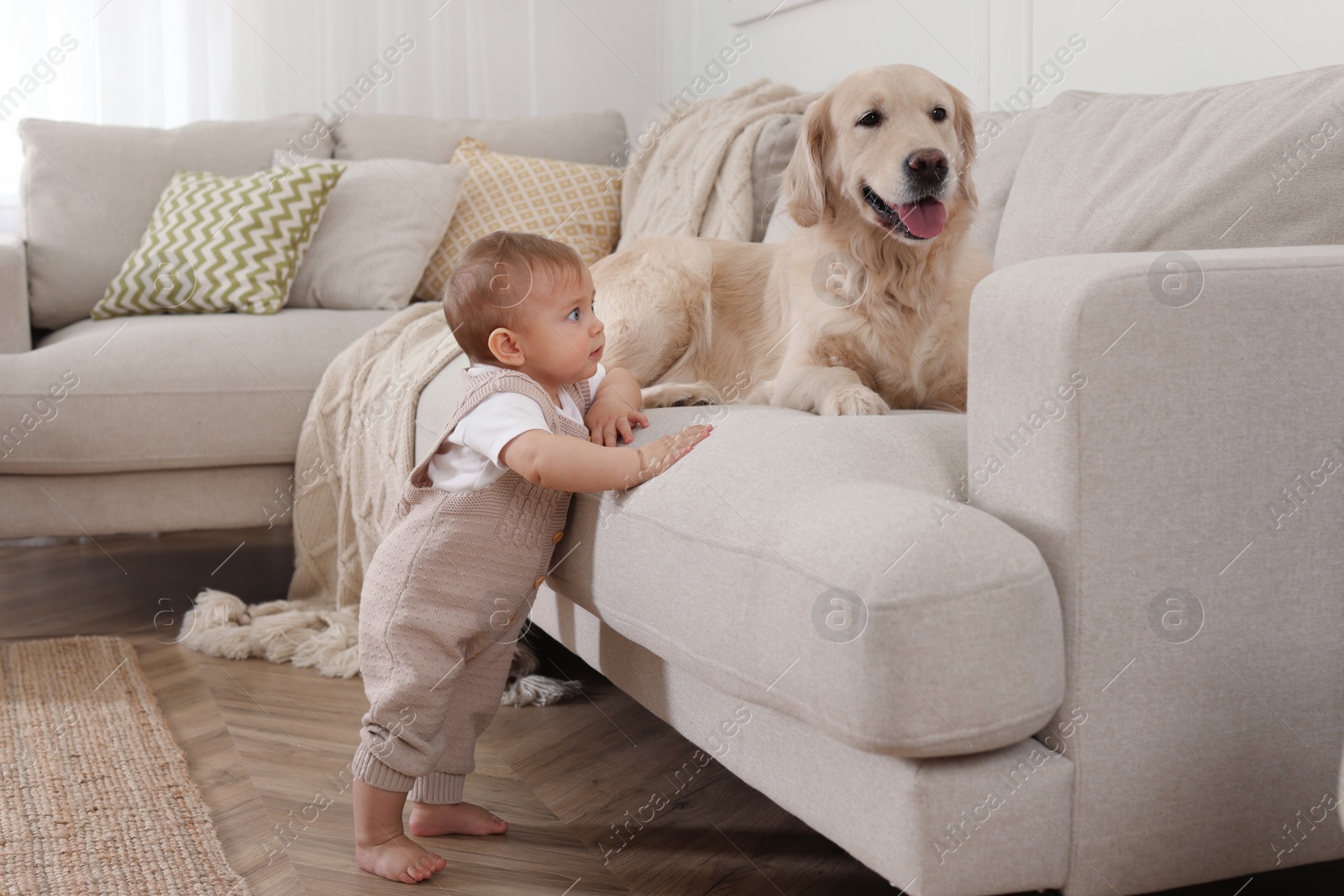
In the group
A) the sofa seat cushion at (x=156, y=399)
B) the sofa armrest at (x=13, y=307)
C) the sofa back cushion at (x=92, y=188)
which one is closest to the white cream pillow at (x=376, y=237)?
the sofa back cushion at (x=92, y=188)

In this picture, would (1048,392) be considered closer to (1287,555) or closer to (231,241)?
(1287,555)

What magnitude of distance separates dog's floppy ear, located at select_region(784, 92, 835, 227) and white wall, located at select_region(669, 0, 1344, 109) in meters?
0.73

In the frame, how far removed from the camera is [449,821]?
146 cm

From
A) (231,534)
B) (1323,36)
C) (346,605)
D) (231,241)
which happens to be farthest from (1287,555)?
(231,534)

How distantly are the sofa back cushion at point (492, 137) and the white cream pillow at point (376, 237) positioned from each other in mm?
267

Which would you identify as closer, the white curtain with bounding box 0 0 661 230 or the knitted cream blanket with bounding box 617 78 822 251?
the knitted cream blanket with bounding box 617 78 822 251

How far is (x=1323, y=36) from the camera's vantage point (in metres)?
1.73

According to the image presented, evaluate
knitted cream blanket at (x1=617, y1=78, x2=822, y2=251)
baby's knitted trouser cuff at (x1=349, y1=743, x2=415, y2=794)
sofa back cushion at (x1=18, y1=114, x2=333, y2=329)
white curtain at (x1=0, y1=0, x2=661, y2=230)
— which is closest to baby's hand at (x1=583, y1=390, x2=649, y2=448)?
baby's knitted trouser cuff at (x1=349, y1=743, x2=415, y2=794)

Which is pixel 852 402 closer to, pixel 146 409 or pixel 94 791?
pixel 94 791

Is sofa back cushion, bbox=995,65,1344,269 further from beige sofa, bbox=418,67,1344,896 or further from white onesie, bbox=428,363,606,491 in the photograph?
white onesie, bbox=428,363,606,491

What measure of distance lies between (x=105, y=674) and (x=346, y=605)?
0.45 meters

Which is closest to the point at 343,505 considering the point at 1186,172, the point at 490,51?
the point at 1186,172

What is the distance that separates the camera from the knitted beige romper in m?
1.32

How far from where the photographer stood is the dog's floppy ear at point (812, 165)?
1730 mm
